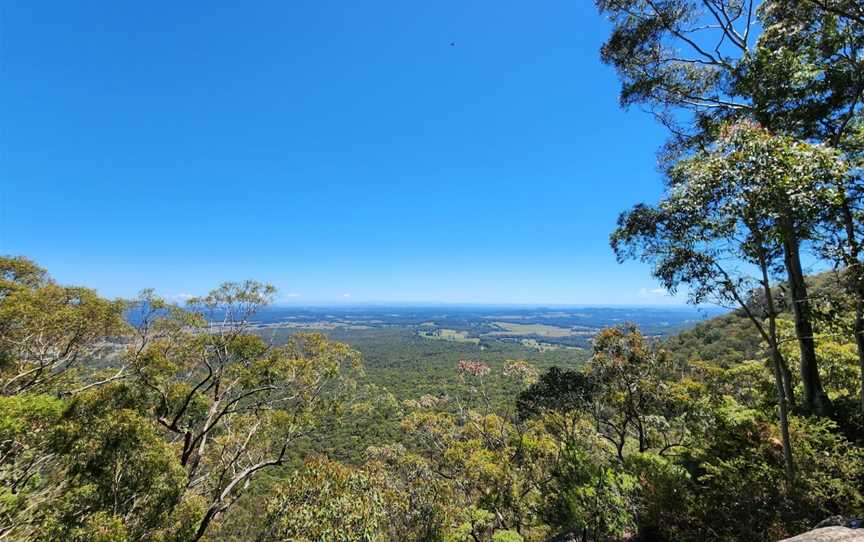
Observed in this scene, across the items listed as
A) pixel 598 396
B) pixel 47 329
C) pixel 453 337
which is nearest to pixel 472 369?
pixel 598 396

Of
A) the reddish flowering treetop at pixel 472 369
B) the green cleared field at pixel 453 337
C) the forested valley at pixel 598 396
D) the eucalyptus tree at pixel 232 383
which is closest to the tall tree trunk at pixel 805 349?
the forested valley at pixel 598 396

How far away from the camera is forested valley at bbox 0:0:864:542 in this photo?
17.5 ft

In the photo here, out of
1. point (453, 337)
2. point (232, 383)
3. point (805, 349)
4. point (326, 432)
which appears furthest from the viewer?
point (453, 337)

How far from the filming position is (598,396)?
11273 millimetres

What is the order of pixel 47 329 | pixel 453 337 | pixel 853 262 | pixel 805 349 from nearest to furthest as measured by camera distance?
pixel 853 262 < pixel 805 349 < pixel 47 329 < pixel 453 337

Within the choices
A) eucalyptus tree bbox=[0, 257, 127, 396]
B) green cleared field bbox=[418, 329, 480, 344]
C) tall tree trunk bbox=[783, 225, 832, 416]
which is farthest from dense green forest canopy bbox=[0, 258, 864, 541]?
green cleared field bbox=[418, 329, 480, 344]

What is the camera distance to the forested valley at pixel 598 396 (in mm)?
5324

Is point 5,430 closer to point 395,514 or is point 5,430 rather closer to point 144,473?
point 144,473

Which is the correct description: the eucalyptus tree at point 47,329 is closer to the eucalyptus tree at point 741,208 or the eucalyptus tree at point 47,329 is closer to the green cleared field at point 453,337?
the eucalyptus tree at point 741,208

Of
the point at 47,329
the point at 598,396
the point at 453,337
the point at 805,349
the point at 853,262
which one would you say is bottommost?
the point at 453,337

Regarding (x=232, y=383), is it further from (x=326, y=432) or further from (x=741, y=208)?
(x=741, y=208)

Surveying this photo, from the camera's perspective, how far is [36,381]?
8.80 metres

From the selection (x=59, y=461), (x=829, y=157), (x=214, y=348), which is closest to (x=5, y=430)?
(x=59, y=461)

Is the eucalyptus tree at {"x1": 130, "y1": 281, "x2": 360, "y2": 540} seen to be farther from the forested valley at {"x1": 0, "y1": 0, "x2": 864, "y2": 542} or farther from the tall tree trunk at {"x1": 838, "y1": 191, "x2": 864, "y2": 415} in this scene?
the tall tree trunk at {"x1": 838, "y1": 191, "x2": 864, "y2": 415}
